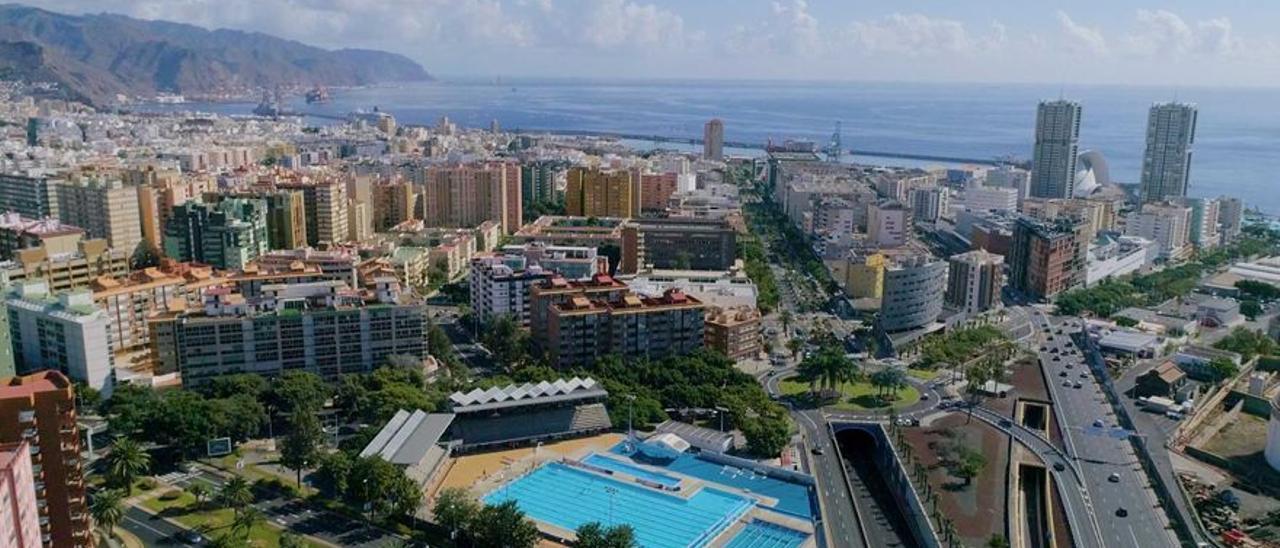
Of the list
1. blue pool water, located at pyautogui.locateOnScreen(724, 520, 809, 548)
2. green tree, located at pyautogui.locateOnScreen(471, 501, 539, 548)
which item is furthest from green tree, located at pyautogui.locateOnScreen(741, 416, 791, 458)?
green tree, located at pyautogui.locateOnScreen(471, 501, 539, 548)

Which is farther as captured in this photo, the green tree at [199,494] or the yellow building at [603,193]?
the yellow building at [603,193]

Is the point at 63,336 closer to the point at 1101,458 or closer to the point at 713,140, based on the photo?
the point at 1101,458

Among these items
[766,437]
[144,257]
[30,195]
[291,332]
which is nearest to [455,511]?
[766,437]

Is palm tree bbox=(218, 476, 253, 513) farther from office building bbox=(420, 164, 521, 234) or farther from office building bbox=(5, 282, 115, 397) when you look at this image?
office building bbox=(420, 164, 521, 234)

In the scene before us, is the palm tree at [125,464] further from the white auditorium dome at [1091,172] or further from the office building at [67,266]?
the white auditorium dome at [1091,172]

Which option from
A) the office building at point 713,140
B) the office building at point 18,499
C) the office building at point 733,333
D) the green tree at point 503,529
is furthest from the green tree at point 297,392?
the office building at point 713,140

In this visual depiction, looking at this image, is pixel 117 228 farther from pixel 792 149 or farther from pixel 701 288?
pixel 792 149
